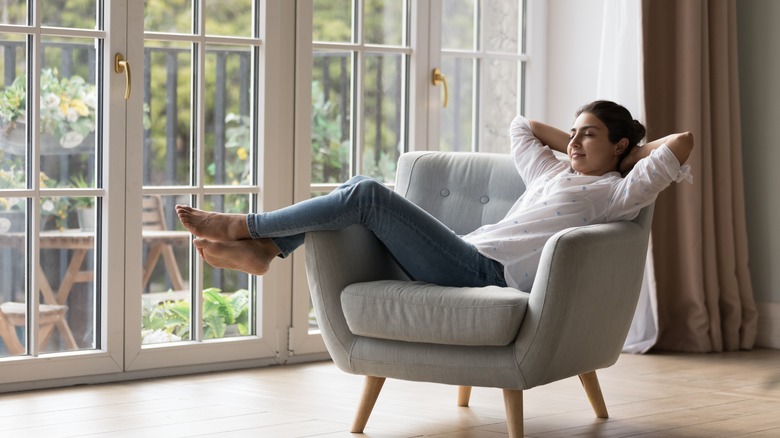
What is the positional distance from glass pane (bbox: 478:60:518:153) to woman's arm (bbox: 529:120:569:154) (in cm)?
130

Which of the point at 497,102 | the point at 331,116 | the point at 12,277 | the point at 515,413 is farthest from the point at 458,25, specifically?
the point at 515,413

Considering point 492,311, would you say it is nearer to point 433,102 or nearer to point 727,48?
point 433,102

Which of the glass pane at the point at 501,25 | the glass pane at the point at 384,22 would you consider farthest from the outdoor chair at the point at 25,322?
the glass pane at the point at 501,25

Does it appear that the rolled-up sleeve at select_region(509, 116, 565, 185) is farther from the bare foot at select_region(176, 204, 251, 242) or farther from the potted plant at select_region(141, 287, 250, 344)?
the potted plant at select_region(141, 287, 250, 344)

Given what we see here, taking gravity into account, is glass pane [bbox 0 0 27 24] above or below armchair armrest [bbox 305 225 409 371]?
above

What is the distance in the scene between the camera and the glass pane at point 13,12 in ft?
10.9

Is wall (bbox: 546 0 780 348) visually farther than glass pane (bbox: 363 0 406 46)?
Yes

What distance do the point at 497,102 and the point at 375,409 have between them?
1.89 m

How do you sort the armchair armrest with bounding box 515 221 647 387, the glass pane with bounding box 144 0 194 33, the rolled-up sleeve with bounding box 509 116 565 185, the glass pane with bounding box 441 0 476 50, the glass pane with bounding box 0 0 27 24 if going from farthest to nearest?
the glass pane with bounding box 441 0 476 50 → the glass pane with bounding box 144 0 194 33 → the glass pane with bounding box 0 0 27 24 → the rolled-up sleeve with bounding box 509 116 565 185 → the armchair armrest with bounding box 515 221 647 387

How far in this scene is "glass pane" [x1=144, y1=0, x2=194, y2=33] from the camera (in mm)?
3613

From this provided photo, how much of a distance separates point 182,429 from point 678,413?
4.68ft

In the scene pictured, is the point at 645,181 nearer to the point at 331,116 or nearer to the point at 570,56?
the point at 331,116

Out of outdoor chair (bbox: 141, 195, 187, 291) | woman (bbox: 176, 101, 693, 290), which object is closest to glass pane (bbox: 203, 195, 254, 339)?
outdoor chair (bbox: 141, 195, 187, 291)

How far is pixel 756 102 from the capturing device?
15.0 feet
